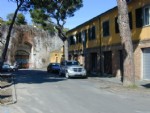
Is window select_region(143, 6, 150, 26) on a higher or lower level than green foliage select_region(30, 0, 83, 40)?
lower

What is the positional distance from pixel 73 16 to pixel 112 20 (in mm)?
14933

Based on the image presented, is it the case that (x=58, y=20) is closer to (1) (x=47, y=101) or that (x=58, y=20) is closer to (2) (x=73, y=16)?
(2) (x=73, y=16)

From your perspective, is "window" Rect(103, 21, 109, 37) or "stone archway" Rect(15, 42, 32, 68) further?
"stone archway" Rect(15, 42, 32, 68)

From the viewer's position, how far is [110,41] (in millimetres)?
36250

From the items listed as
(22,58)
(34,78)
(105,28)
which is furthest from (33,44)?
(34,78)

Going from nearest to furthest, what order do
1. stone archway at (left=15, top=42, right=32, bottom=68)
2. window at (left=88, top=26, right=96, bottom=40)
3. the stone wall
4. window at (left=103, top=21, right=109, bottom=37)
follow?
window at (left=103, top=21, right=109, bottom=37), window at (left=88, top=26, right=96, bottom=40), the stone wall, stone archway at (left=15, top=42, right=32, bottom=68)

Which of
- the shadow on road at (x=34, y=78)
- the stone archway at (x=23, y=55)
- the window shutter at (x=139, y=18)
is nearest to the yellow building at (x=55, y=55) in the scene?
the stone archway at (x=23, y=55)

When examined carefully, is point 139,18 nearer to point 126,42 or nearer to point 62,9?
point 126,42

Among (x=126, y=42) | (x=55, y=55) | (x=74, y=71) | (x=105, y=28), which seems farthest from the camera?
(x=55, y=55)

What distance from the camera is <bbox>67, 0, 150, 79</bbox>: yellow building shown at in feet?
94.3

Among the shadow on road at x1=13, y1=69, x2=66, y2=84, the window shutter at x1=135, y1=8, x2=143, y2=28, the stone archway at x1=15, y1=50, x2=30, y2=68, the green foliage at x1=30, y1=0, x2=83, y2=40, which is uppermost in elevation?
the green foliage at x1=30, y1=0, x2=83, y2=40

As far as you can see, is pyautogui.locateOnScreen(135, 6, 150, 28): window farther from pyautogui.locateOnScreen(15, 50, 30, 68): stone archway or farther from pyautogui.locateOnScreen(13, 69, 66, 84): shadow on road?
pyautogui.locateOnScreen(15, 50, 30, 68): stone archway

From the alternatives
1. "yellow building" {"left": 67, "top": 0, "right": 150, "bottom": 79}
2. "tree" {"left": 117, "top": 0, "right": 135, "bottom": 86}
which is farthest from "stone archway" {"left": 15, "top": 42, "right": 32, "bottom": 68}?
"tree" {"left": 117, "top": 0, "right": 135, "bottom": 86}

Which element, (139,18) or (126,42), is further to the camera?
(139,18)
